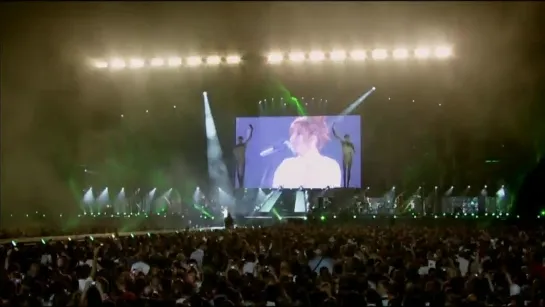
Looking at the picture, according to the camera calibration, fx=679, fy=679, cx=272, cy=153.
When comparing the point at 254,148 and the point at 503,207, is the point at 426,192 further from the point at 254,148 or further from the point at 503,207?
the point at 254,148

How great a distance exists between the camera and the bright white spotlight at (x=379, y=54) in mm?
26031

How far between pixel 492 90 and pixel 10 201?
65.9ft

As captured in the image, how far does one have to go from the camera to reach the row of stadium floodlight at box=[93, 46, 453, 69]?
2602 cm

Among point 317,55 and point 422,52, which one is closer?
point 422,52

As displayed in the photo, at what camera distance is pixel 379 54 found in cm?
2619

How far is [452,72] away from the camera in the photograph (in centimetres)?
2798

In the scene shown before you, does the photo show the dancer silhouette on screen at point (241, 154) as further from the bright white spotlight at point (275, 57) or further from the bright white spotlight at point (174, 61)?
the bright white spotlight at point (174, 61)

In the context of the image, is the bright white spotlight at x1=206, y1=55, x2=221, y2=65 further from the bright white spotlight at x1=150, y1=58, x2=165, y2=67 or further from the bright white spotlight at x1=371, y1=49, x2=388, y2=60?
the bright white spotlight at x1=371, y1=49, x2=388, y2=60

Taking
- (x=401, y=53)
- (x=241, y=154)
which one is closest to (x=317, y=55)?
(x=401, y=53)

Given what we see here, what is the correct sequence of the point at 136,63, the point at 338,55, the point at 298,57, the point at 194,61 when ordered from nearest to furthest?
the point at 338,55 → the point at 298,57 → the point at 194,61 → the point at 136,63

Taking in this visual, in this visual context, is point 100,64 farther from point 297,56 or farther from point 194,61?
point 297,56

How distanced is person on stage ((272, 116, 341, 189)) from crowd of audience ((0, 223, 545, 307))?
14.0 meters

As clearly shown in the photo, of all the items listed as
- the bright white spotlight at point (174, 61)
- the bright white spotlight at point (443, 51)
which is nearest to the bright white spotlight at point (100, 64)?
the bright white spotlight at point (174, 61)

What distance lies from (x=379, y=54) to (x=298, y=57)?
10.4ft
